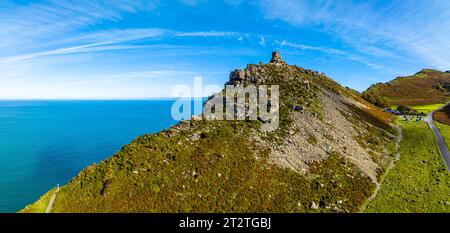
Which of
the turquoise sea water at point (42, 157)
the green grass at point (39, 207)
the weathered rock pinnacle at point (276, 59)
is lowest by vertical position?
the turquoise sea water at point (42, 157)

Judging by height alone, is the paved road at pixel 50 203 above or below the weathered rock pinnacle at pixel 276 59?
below

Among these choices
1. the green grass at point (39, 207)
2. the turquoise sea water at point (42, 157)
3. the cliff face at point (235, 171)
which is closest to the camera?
the green grass at point (39, 207)

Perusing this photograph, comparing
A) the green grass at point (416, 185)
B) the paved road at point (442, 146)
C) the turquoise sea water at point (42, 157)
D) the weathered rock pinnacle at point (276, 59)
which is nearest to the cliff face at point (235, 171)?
the green grass at point (416, 185)

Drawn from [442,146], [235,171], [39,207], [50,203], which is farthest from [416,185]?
[39,207]

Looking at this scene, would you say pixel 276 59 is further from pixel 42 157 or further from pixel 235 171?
pixel 42 157

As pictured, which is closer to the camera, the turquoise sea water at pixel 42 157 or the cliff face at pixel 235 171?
the cliff face at pixel 235 171

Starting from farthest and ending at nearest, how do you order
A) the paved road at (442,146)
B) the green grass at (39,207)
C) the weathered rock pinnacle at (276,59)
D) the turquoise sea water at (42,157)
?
the weathered rock pinnacle at (276,59) < the turquoise sea water at (42,157) < the paved road at (442,146) < the green grass at (39,207)

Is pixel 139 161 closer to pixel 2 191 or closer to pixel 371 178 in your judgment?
pixel 371 178

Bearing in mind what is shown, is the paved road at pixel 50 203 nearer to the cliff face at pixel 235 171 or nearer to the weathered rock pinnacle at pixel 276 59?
the cliff face at pixel 235 171
